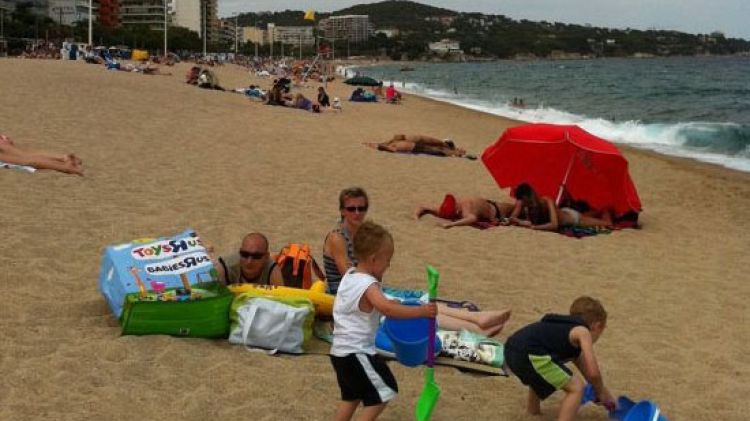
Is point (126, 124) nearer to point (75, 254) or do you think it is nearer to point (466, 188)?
point (466, 188)

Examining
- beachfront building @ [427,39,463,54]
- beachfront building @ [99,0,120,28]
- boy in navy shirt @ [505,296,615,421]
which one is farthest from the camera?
beachfront building @ [427,39,463,54]

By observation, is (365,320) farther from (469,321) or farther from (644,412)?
(469,321)

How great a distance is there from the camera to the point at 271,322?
4.41 meters

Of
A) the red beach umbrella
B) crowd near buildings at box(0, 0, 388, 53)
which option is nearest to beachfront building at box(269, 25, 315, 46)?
crowd near buildings at box(0, 0, 388, 53)

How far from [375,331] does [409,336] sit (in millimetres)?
444

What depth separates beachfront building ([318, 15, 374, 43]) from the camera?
559 ft

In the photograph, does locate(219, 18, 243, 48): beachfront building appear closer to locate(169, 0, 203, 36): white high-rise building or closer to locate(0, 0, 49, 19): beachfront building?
locate(169, 0, 203, 36): white high-rise building

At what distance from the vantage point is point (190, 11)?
147 metres

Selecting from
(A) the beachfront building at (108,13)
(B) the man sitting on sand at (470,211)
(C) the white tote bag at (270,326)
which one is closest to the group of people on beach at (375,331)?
(C) the white tote bag at (270,326)

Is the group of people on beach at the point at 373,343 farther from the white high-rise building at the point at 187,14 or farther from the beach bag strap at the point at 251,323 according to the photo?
the white high-rise building at the point at 187,14

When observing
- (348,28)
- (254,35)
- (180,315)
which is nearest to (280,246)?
(180,315)

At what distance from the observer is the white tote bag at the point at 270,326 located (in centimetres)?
439

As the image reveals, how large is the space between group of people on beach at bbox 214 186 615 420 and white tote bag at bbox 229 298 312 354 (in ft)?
1.67

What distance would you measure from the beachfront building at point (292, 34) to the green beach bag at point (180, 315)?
15704 centimetres
